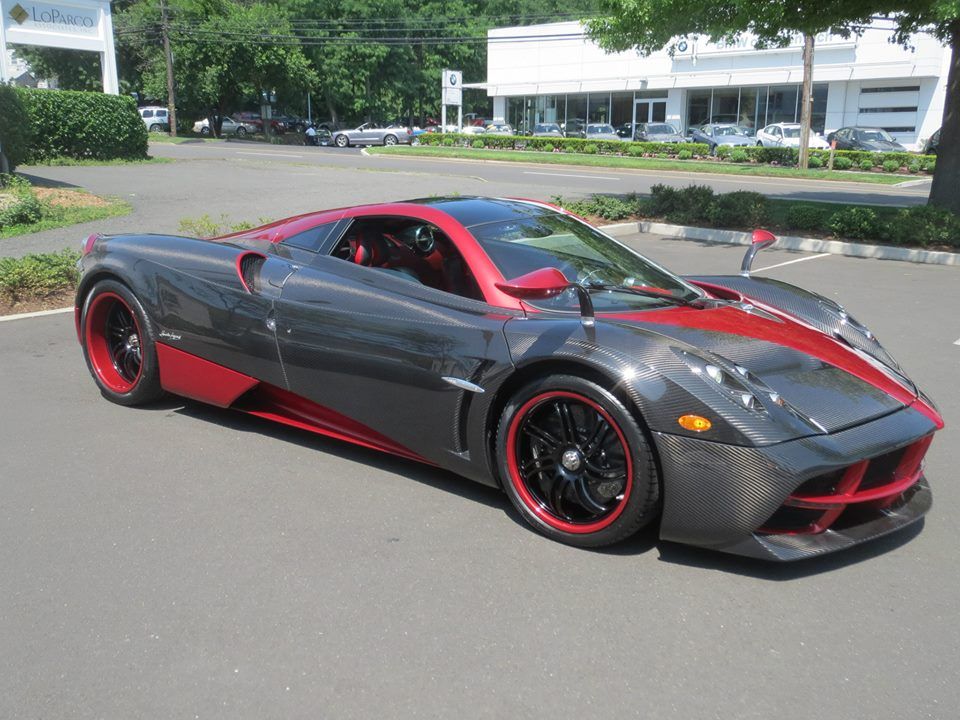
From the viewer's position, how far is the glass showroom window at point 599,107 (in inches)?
2047

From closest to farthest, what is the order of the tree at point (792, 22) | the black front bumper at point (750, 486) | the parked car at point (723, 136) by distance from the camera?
the black front bumper at point (750, 486)
the tree at point (792, 22)
the parked car at point (723, 136)

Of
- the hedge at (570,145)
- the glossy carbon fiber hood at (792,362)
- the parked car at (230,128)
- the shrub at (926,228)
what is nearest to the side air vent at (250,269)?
the glossy carbon fiber hood at (792,362)

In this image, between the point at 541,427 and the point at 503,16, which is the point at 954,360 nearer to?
the point at 541,427

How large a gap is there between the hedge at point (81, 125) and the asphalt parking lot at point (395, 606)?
2471 centimetres

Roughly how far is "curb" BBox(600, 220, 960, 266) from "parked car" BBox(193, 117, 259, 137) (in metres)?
46.5

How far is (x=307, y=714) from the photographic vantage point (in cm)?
260

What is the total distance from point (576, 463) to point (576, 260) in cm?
125

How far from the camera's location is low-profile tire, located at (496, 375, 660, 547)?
3.38 meters

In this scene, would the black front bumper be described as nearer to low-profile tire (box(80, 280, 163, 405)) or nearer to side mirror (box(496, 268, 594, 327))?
side mirror (box(496, 268, 594, 327))

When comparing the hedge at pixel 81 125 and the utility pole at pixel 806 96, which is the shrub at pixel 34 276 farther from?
the utility pole at pixel 806 96

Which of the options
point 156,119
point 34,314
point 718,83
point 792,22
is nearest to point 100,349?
point 34,314

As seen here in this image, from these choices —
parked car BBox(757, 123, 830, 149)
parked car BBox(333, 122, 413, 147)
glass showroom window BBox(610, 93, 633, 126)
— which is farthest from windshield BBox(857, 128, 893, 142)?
parked car BBox(333, 122, 413, 147)

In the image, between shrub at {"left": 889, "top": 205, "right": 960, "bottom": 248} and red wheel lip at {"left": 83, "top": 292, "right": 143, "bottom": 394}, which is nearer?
red wheel lip at {"left": 83, "top": 292, "right": 143, "bottom": 394}

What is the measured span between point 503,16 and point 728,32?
244 feet
